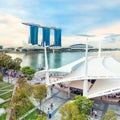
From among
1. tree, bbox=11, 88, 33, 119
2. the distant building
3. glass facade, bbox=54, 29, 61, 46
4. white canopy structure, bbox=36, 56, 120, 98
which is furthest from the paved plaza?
glass facade, bbox=54, 29, 61, 46

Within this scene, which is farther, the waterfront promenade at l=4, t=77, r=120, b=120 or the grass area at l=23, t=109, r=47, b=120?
the waterfront promenade at l=4, t=77, r=120, b=120

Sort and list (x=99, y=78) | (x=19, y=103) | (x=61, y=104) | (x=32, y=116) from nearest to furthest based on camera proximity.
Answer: (x=19, y=103), (x=32, y=116), (x=99, y=78), (x=61, y=104)

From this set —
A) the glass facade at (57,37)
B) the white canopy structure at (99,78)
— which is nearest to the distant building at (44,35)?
the glass facade at (57,37)

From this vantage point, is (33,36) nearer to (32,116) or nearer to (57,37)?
(57,37)

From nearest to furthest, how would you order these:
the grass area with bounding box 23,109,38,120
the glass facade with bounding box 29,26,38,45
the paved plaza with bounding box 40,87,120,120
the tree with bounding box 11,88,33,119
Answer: the tree with bounding box 11,88,33,119, the grass area with bounding box 23,109,38,120, the paved plaza with bounding box 40,87,120,120, the glass facade with bounding box 29,26,38,45

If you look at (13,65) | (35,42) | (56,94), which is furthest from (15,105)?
(35,42)

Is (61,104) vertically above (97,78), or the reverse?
(97,78)

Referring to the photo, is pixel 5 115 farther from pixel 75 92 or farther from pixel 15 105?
pixel 75 92

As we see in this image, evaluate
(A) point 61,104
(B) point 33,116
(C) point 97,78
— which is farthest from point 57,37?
(B) point 33,116

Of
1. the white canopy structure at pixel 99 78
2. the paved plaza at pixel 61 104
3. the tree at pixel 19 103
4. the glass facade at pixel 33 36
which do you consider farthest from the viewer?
the glass facade at pixel 33 36

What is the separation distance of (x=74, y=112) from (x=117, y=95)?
1181 cm

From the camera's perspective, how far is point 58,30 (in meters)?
141

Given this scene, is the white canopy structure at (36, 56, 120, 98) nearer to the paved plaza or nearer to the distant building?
the paved plaza

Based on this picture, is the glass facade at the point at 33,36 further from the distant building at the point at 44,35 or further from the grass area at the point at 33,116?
the grass area at the point at 33,116
